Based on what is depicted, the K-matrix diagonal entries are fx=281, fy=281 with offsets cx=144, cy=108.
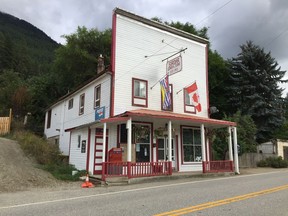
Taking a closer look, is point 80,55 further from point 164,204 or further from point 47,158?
point 164,204

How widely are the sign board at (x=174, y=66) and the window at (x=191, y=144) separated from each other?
14.0ft

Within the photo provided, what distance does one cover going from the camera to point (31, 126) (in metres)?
31.5

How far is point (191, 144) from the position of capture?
19.7m

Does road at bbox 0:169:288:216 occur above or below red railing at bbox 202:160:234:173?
below

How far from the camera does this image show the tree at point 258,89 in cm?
3067

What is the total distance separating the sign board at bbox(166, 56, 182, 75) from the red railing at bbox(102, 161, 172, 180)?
5.97m

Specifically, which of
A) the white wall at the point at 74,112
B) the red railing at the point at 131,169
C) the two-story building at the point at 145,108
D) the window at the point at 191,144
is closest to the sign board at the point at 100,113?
the two-story building at the point at 145,108

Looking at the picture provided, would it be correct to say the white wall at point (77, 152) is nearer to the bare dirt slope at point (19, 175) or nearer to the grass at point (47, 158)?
the grass at point (47, 158)

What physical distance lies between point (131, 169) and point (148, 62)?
7.76 metres

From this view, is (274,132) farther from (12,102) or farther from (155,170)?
(12,102)

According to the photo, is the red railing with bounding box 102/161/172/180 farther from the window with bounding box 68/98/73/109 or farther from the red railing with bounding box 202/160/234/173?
the window with bounding box 68/98/73/109

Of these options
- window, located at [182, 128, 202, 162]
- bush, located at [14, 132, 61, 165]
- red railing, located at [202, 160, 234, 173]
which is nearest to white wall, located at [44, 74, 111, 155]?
bush, located at [14, 132, 61, 165]

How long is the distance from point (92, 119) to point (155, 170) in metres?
6.02

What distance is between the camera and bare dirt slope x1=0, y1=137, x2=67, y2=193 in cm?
1213
